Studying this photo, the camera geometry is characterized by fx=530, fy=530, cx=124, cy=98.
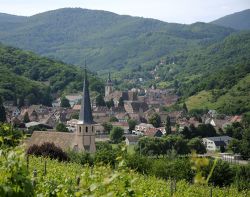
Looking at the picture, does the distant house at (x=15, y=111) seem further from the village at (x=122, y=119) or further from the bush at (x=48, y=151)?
the bush at (x=48, y=151)

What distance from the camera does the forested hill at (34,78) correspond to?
347ft

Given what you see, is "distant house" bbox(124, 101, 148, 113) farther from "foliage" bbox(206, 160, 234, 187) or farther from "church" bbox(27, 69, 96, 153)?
"foliage" bbox(206, 160, 234, 187)

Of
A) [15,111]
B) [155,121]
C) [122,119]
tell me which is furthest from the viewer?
[122,119]

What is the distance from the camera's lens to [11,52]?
468 feet

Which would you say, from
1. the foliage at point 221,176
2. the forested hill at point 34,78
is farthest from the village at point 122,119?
Answer: the foliage at point 221,176

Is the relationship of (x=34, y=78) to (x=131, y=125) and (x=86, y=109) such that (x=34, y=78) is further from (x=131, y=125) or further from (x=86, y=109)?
(x=86, y=109)

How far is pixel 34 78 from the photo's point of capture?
12850 centimetres

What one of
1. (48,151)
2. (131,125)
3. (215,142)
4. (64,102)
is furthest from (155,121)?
(48,151)

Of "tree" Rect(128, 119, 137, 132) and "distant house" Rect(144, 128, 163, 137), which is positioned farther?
"tree" Rect(128, 119, 137, 132)

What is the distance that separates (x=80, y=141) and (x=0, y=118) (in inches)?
966

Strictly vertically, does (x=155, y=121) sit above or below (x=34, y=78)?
below

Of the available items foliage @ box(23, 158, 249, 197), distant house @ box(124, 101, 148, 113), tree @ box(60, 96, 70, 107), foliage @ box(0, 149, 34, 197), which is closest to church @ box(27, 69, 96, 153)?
foliage @ box(23, 158, 249, 197)

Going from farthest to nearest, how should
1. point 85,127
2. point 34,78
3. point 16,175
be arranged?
point 34,78
point 85,127
point 16,175

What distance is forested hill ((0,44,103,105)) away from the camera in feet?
347
